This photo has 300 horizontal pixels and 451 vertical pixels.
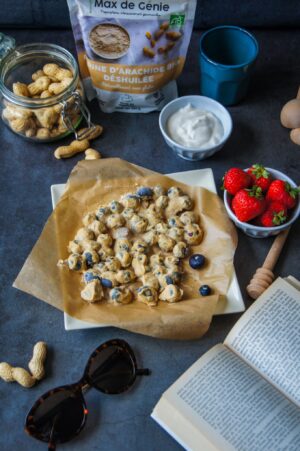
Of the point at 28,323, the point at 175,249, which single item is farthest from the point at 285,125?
the point at 28,323

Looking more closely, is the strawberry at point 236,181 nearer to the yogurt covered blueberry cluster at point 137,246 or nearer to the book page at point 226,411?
the yogurt covered blueberry cluster at point 137,246

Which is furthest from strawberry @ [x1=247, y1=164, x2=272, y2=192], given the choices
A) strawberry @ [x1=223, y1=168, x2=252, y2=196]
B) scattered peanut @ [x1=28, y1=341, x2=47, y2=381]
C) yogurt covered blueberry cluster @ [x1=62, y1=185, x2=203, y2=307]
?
scattered peanut @ [x1=28, y1=341, x2=47, y2=381]

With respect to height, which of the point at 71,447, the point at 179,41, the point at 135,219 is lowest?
the point at 71,447

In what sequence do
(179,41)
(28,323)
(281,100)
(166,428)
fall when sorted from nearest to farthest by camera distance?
1. (166,428)
2. (28,323)
3. (179,41)
4. (281,100)

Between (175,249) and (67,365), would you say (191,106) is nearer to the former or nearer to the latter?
(175,249)

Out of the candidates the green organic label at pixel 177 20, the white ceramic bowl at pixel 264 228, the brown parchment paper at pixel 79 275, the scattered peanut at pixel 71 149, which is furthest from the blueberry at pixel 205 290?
the green organic label at pixel 177 20


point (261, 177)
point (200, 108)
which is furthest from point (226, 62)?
point (261, 177)
